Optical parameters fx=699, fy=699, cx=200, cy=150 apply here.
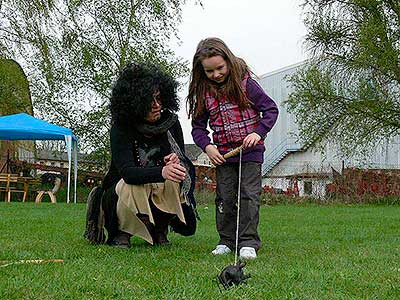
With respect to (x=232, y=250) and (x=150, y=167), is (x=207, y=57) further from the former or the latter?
(x=232, y=250)

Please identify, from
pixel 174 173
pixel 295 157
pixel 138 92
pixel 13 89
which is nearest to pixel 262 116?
pixel 174 173

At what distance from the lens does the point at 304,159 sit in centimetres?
3375

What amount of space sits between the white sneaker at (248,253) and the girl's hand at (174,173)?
21.5 inches

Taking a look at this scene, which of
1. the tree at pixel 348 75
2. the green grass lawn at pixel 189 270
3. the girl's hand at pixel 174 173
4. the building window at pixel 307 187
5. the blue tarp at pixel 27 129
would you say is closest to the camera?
the green grass lawn at pixel 189 270

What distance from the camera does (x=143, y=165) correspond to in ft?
14.9

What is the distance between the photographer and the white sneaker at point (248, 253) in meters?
3.95

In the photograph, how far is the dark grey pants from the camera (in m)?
4.27

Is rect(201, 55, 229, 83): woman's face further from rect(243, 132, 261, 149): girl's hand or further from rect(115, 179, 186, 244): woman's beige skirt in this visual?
rect(115, 179, 186, 244): woman's beige skirt

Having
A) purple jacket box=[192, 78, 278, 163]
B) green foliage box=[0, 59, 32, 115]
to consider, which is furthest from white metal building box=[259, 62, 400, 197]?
purple jacket box=[192, 78, 278, 163]

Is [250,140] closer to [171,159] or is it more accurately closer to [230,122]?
[230,122]

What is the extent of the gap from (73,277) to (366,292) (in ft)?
3.99

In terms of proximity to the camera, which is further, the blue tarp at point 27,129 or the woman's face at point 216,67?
the blue tarp at point 27,129

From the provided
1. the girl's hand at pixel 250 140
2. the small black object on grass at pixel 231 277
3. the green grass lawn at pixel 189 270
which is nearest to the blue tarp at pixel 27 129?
the green grass lawn at pixel 189 270

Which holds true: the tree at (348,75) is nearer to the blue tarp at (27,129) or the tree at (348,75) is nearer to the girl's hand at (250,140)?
the blue tarp at (27,129)
